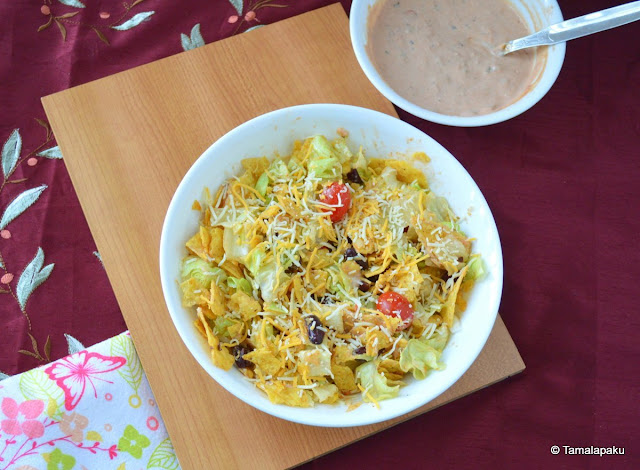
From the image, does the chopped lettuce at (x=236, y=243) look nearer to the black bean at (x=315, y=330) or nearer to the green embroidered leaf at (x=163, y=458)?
the black bean at (x=315, y=330)

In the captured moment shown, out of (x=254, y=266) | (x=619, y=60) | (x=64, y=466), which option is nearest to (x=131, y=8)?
(x=254, y=266)

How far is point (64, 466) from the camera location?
1856 mm

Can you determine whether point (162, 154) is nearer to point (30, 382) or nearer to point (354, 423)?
point (30, 382)

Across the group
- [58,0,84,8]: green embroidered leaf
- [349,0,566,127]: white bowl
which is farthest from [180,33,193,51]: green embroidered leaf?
[349,0,566,127]: white bowl

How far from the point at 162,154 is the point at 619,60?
176 centimetres

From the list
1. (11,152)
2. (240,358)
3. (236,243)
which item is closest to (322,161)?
(236,243)

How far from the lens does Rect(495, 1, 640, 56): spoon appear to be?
184 cm

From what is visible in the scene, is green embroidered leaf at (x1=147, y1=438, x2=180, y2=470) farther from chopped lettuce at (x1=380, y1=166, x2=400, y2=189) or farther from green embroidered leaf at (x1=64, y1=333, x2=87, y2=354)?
chopped lettuce at (x1=380, y1=166, x2=400, y2=189)

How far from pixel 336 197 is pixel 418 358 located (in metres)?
0.50

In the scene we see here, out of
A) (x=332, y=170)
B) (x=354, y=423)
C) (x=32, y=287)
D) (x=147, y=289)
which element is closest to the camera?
(x=354, y=423)

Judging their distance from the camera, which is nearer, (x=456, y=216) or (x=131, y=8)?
(x=456, y=216)

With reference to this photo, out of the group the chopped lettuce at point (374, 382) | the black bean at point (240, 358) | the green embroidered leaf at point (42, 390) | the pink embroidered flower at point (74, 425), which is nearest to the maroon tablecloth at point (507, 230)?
the green embroidered leaf at point (42, 390)

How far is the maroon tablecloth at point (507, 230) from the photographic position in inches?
78.7

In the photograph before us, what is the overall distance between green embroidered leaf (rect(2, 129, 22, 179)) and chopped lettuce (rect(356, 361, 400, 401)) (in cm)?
152
